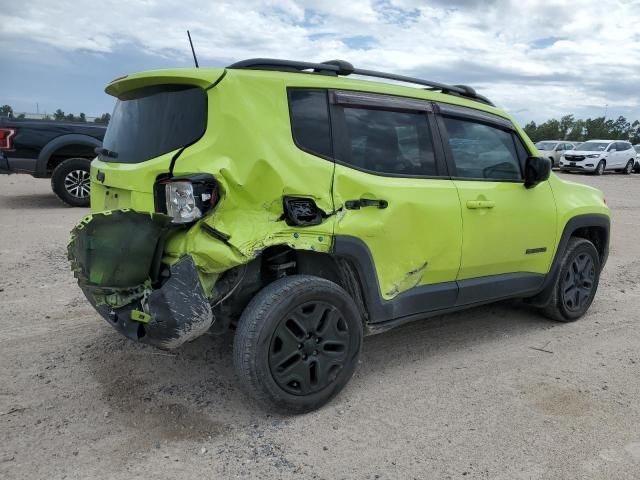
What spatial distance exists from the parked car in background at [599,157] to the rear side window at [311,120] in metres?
24.6

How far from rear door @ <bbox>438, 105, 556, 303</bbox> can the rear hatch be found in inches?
67.3

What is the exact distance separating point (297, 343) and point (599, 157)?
25.4m

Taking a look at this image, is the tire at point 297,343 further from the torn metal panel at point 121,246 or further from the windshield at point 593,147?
the windshield at point 593,147

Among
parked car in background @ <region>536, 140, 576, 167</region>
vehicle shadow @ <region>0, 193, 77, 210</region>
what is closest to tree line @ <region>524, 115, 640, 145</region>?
parked car in background @ <region>536, 140, 576, 167</region>

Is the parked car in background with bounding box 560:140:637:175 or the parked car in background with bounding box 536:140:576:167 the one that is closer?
the parked car in background with bounding box 560:140:637:175

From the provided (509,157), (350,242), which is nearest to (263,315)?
(350,242)

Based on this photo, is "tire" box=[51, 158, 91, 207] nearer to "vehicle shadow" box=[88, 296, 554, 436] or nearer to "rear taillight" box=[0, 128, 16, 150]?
"rear taillight" box=[0, 128, 16, 150]

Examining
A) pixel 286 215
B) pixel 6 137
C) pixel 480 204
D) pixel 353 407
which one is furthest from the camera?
pixel 6 137

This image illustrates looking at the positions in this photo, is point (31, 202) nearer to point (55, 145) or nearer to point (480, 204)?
point (55, 145)

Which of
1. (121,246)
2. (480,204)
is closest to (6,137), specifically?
(121,246)

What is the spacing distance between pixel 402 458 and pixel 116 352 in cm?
217

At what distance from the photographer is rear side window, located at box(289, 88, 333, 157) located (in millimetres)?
3045

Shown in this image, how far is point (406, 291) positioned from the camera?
11.4ft

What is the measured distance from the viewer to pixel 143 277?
9.21 feet
